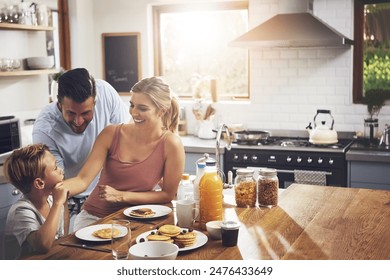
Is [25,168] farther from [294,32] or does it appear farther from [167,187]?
[294,32]

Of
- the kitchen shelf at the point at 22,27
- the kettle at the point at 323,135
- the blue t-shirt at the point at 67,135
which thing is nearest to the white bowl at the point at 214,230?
the blue t-shirt at the point at 67,135

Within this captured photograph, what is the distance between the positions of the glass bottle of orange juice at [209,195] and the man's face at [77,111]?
0.84 meters

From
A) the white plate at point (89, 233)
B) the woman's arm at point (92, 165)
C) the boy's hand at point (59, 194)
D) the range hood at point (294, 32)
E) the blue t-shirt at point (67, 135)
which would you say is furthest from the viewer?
the range hood at point (294, 32)

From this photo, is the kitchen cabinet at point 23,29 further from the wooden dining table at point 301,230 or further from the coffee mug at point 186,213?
the coffee mug at point 186,213

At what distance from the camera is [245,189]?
251 cm

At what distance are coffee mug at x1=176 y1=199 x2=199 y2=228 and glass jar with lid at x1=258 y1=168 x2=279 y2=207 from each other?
39 cm

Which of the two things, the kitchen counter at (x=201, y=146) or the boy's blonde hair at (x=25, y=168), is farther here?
the kitchen counter at (x=201, y=146)

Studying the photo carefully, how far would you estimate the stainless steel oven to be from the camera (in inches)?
162

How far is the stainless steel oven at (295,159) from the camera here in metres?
4.11

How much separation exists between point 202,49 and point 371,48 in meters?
1.43

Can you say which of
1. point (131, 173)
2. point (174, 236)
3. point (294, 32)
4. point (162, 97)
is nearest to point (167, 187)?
point (131, 173)

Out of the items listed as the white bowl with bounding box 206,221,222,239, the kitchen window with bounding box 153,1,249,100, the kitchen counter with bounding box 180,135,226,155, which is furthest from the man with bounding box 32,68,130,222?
the kitchen window with bounding box 153,1,249,100

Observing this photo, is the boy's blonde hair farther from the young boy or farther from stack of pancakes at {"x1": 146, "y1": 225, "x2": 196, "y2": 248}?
stack of pancakes at {"x1": 146, "y1": 225, "x2": 196, "y2": 248}
